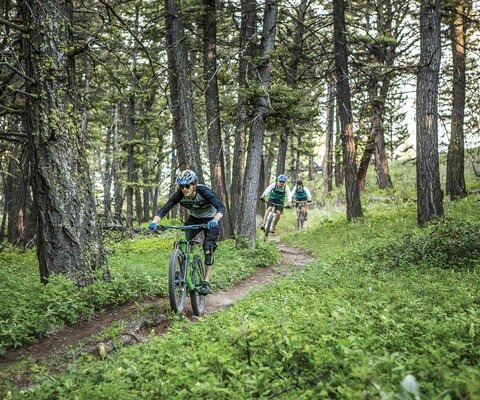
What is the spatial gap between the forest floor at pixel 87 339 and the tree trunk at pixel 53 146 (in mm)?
1125

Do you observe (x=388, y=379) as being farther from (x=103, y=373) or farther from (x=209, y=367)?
(x=103, y=373)

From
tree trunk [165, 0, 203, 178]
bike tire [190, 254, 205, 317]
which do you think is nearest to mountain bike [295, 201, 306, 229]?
tree trunk [165, 0, 203, 178]

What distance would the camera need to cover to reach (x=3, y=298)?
6.93 metres

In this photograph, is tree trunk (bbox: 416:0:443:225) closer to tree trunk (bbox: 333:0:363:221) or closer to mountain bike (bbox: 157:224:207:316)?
tree trunk (bbox: 333:0:363:221)

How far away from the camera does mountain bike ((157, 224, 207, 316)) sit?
22.2 ft

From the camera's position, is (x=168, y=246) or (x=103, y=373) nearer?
(x=103, y=373)

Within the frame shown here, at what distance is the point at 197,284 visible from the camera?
294 inches

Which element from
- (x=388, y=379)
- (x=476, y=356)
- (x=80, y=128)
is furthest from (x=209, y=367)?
(x=80, y=128)

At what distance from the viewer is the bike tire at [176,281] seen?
21.9 ft

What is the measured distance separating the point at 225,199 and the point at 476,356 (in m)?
12.0

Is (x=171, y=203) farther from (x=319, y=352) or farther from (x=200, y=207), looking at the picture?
(x=319, y=352)

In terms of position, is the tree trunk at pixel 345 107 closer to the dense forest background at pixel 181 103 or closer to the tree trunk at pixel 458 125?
the dense forest background at pixel 181 103

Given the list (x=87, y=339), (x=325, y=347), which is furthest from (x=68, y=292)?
(x=325, y=347)

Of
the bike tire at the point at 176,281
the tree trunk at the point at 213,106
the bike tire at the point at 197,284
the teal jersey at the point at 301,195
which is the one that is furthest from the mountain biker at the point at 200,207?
the teal jersey at the point at 301,195
